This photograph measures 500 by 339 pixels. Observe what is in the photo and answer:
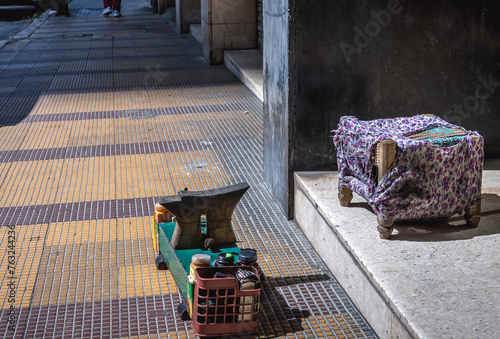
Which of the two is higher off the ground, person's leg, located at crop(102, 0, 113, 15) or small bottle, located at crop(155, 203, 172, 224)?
person's leg, located at crop(102, 0, 113, 15)

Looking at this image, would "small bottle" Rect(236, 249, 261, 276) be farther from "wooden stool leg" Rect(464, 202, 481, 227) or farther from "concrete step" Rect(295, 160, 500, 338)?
"wooden stool leg" Rect(464, 202, 481, 227)

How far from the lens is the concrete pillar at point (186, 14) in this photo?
705 inches

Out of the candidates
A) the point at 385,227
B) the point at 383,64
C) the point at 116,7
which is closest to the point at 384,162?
the point at 385,227

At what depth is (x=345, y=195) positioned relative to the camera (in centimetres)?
486

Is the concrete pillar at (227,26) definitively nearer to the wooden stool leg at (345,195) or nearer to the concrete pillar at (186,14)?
the concrete pillar at (186,14)

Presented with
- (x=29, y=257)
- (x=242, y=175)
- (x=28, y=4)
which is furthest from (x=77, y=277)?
(x=28, y=4)

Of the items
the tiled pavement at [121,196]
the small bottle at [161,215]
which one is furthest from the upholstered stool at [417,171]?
the small bottle at [161,215]

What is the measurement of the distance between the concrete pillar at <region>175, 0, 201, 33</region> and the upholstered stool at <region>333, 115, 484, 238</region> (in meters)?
14.2

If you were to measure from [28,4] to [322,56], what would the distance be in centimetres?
2234

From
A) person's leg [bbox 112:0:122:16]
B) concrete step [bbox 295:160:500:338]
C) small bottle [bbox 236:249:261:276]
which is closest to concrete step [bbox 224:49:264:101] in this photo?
concrete step [bbox 295:160:500:338]

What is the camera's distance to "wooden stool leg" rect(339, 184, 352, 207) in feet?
15.9

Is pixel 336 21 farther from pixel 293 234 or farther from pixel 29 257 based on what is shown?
pixel 29 257

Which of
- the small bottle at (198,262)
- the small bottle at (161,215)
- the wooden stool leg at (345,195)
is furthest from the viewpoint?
the small bottle at (161,215)

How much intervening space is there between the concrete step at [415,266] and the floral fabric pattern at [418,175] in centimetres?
21
